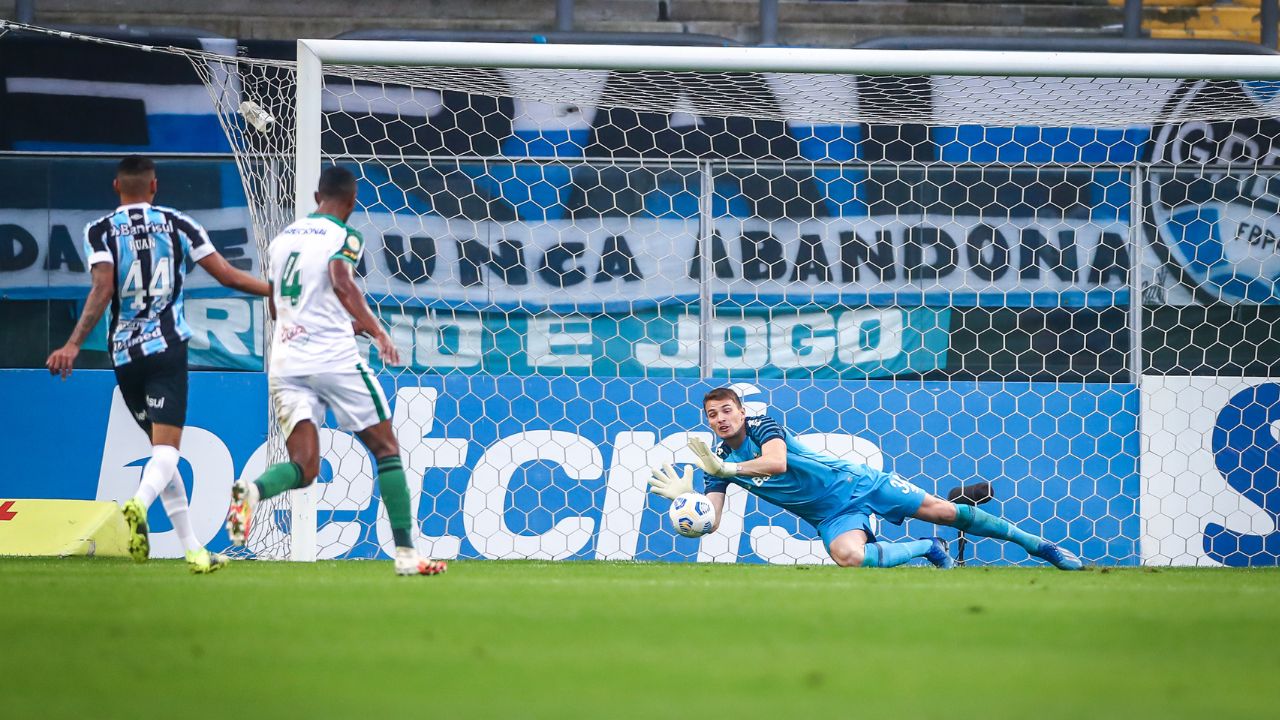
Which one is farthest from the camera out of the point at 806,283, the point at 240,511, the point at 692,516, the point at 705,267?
the point at 806,283

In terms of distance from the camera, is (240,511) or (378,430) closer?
(240,511)

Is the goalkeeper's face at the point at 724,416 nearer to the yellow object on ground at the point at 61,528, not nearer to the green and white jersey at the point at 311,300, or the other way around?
the green and white jersey at the point at 311,300

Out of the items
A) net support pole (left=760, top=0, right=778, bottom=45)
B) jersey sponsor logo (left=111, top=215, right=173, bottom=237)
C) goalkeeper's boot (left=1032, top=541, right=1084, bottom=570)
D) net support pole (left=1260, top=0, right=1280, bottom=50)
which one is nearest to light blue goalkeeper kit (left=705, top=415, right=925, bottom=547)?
goalkeeper's boot (left=1032, top=541, right=1084, bottom=570)

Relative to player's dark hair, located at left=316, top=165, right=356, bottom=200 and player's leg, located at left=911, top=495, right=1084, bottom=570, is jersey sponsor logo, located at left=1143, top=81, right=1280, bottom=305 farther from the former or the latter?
player's dark hair, located at left=316, top=165, right=356, bottom=200

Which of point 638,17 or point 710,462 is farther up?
point 638,17

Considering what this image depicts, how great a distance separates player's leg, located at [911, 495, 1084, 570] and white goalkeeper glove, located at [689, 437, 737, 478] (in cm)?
101

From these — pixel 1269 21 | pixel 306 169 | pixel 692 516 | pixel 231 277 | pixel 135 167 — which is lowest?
pixel 692 516

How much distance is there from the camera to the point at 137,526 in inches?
211

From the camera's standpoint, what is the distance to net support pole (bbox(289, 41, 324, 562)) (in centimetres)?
662

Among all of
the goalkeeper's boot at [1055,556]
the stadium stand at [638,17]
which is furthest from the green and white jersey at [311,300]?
the stadium stand at [638,17]

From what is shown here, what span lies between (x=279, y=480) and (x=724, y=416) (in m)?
2.20

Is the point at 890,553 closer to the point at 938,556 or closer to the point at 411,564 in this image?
the point at 938,556

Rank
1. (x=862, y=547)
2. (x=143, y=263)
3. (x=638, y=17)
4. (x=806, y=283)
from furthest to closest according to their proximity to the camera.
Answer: (x=638, y=17) → (x=806, y=283) → (x=862, y=547) → (x=143, y=263)

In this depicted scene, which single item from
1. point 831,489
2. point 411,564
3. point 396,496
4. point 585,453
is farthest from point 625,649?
point 585,453
